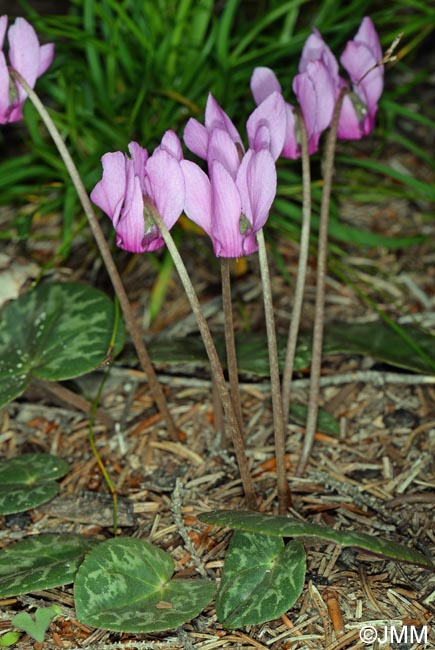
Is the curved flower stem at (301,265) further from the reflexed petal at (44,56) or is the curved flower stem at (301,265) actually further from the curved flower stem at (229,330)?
the reflexed petal at (44,56)

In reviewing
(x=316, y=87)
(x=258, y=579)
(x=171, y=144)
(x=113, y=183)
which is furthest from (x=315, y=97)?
(x=258, y=579)

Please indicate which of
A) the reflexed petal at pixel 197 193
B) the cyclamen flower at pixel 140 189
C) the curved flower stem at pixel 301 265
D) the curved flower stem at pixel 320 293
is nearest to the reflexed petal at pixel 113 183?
the cyclamen flower at pixel 140 189

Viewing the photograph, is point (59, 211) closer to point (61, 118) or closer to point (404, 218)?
point (61, 118)

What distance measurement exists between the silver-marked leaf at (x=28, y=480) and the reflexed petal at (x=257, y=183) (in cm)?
81

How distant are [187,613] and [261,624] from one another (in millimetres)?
170

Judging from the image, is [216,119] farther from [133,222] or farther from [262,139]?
[133,222]

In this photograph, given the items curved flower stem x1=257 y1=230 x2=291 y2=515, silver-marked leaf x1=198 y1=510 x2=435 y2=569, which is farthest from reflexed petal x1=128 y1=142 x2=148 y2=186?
silver-marked leaf x1=198 y1=510 x2=435 y2=569

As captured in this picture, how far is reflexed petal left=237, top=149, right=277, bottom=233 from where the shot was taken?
1521 mm

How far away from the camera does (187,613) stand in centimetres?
162

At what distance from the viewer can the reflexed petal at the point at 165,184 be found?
152 cm

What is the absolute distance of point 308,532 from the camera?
1537 mm

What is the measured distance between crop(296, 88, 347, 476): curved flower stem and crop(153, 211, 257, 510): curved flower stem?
0.84 feet

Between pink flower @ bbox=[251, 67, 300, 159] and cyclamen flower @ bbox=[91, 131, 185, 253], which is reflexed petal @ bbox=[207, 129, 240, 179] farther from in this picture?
pink flower @ bbox=[251, 67, 300, 159]

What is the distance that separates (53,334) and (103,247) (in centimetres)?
36
